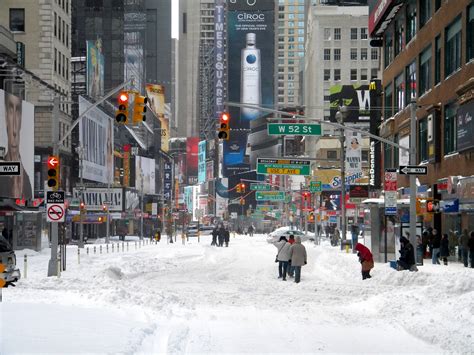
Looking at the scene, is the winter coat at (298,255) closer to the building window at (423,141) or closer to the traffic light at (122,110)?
the traffic light at (122,110)

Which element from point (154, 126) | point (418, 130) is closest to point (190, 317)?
point (418, 130)

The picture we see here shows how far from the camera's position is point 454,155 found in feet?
134

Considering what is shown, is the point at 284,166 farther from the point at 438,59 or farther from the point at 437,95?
the point at 437,95

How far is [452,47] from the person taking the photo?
42281mm

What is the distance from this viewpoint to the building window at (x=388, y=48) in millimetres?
59625

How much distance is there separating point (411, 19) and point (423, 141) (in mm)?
8988

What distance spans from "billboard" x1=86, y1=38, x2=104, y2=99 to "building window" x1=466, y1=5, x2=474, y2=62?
223 ft

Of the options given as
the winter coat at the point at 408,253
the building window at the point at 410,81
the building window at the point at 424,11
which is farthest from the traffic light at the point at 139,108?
the building window at the point at 410,81

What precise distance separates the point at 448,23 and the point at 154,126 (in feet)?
481

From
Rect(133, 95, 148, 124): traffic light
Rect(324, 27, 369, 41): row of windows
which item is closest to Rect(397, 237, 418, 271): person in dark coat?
Rect(133, 95, 148, 124): traffic light

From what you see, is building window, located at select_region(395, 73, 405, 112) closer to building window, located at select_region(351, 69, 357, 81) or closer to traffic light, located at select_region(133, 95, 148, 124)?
traffic light, located at select_region(133, 95, 148, 124)

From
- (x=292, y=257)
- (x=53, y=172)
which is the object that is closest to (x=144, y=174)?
(x=292, y=257)

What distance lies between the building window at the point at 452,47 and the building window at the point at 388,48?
1630 cm

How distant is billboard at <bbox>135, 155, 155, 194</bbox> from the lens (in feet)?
457
